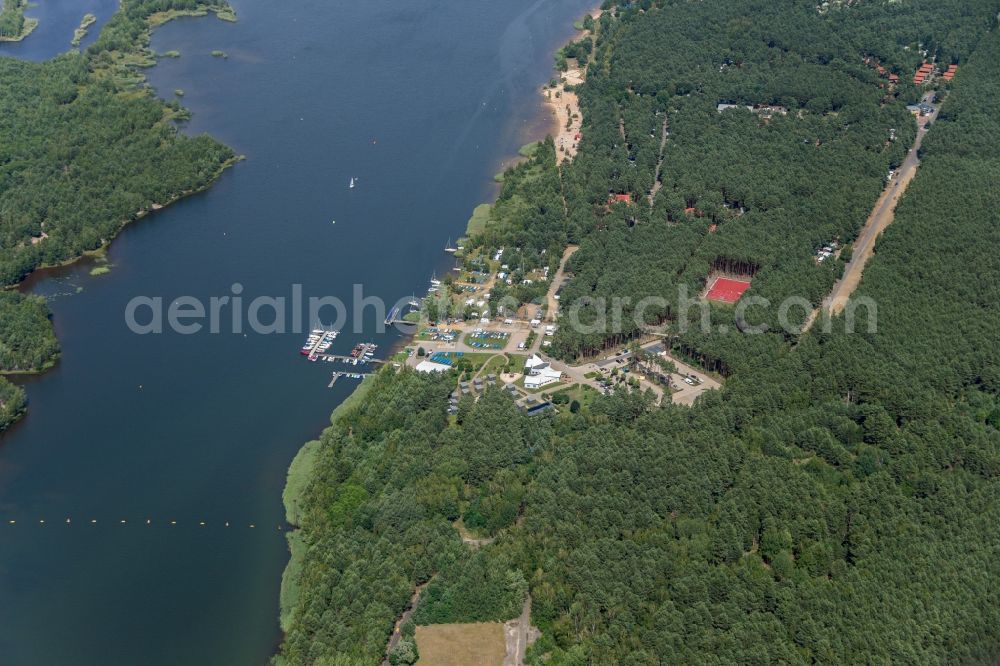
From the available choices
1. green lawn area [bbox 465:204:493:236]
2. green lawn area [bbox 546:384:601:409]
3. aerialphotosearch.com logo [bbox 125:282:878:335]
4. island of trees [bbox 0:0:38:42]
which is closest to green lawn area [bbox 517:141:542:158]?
green lawn area [bbox 465:204:493:236]

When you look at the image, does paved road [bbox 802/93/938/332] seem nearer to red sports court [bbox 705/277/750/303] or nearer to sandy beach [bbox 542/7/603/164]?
red sports court [bbox 705/277/750/303]

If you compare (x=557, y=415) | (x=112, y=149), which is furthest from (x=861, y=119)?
(x=112, y=149)

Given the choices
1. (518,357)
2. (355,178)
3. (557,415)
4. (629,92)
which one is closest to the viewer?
(557,415)

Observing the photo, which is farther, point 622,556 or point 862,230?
point 862,230

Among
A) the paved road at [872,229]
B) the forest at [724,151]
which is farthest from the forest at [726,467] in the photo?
the paved road at [872,229]

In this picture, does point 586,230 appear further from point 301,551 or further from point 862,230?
point 301,551

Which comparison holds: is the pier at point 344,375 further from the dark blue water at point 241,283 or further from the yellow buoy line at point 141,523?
the yellow buoy line at point 141,523

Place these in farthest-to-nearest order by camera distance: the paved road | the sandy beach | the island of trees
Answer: the island of trees, the sandy beach, the paved road

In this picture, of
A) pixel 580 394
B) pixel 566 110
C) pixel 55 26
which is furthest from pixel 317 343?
pixel 55 26
